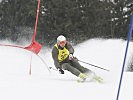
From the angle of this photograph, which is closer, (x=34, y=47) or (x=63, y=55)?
(x=63, y=55)

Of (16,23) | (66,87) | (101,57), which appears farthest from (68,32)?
(66,87)

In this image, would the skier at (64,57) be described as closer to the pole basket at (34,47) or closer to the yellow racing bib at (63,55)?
the yellow racing bib at (63,55)

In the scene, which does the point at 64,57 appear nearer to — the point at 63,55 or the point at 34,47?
the point at 63,55

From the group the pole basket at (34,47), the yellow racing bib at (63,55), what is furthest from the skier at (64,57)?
the pole basket at (34,47)

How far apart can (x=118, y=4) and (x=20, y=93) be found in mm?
26097

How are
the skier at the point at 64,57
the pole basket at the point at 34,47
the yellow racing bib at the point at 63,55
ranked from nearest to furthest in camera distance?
the skier at the point at 64,57
the yellow racing bib at the point at 63,55
the pole basket at the point at 34,47

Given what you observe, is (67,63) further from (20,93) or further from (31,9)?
(31,9)

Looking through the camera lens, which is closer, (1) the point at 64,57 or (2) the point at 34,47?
(1) the point at 64,57

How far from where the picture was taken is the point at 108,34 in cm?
3044

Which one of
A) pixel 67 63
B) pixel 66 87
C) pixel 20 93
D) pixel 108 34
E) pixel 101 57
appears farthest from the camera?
pixel 108 34

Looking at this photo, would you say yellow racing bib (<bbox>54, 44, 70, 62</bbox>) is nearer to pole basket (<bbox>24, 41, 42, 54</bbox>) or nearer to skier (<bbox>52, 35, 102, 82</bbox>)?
skier (<bbox>52, 35, 102, 82</bbox>)

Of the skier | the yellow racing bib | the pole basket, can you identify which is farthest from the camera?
the pole basket

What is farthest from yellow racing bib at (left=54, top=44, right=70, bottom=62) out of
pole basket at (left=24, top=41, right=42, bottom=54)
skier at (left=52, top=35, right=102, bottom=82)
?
pole basket at (left=24, top=41, right=42, bottom=54)

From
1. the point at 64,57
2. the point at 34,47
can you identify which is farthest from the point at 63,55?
the point at 34,47
